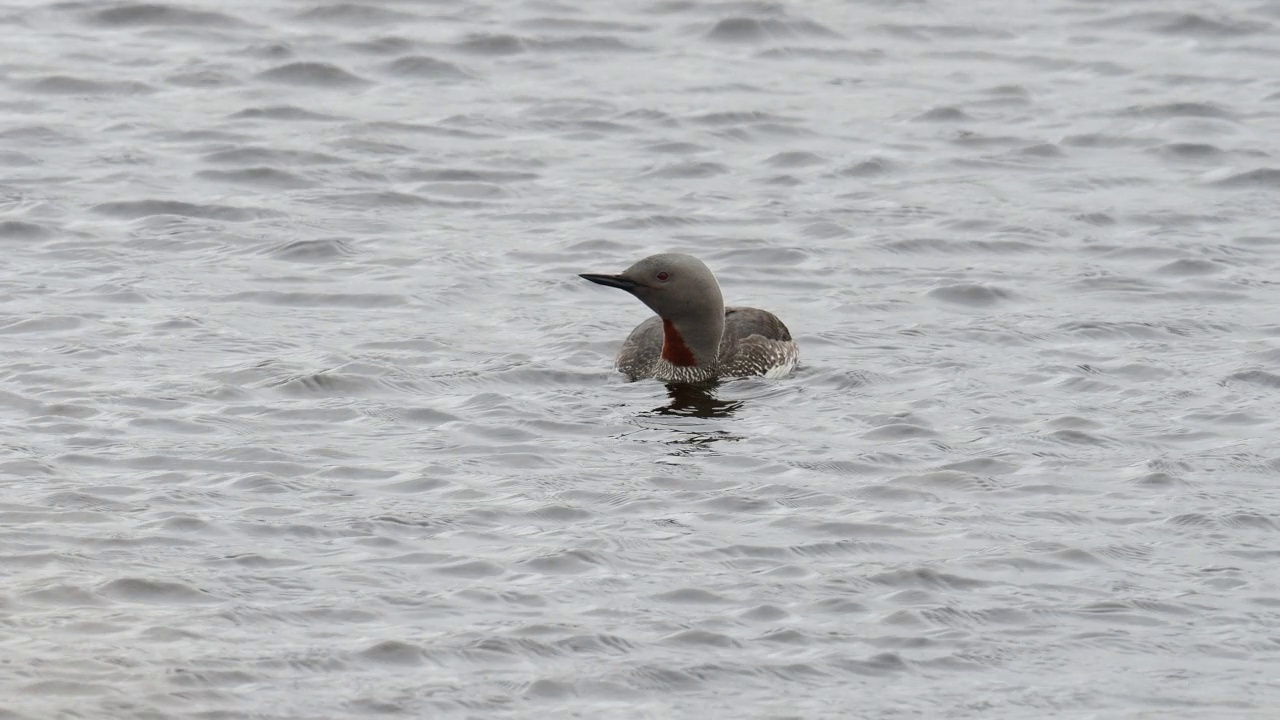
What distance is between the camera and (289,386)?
1246 centimetres

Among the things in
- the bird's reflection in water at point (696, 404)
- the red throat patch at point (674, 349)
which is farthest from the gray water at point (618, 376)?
the red throat patch at point (674, 349)

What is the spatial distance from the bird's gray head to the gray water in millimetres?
341

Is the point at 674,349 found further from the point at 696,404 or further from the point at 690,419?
the point at 690,419

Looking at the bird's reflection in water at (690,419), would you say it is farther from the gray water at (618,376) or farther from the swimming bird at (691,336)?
the swimming bird at (691,336)

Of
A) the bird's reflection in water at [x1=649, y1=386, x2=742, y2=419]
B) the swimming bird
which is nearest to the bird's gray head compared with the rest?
the swimming bird

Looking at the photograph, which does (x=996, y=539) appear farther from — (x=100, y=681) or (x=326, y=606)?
(x=100, y=681)

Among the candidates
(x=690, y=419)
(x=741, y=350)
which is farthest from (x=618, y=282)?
(x=690, y=419)

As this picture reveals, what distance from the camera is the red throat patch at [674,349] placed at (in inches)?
527

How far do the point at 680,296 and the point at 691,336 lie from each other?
244 millimetres

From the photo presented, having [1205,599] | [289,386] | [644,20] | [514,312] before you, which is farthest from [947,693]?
[644,20]

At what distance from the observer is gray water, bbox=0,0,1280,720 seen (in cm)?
890

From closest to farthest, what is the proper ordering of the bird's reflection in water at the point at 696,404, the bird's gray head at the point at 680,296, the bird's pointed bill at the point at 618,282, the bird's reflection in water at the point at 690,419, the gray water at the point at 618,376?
the gray water at the point at 618,376, the bird's reflection in water at the point at 690,419, the bird's reflection in water at the point at 696,404, the bird's pointed bill at the point at 618,282, the bird's gray head at the point at 680,296

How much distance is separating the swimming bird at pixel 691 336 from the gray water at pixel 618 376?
201mm

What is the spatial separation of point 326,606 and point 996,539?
3.07 metres
